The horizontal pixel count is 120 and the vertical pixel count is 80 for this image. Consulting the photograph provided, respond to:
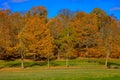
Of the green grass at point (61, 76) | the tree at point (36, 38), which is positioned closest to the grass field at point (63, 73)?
the green grass at point (61, 76)

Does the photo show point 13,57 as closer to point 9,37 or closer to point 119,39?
point 9,37

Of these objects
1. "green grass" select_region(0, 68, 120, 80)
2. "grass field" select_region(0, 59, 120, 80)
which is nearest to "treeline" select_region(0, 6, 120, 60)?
"grass field" select_region(0, 59, 120, 80)

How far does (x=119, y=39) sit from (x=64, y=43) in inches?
676

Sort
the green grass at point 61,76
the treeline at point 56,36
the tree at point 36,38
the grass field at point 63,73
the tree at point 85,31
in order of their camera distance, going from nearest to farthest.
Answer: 1. the green grass at point 61,76
2. the grass field at point 63,73
3. the tree at point 36,38
4. the treeline at point 56,36
5. the tree at point 85,31

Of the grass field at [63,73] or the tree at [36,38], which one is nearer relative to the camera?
Answer: the grass field at [63,73]

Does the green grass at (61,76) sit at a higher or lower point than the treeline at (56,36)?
lower

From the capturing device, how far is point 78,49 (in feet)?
318

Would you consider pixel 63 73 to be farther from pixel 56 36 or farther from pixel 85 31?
pixel 85 31

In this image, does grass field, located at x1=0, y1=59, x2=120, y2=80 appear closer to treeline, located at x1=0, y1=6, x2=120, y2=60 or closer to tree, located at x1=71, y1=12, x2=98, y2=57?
treeline, located at x1=0, y1=6, x2=120, y2=60

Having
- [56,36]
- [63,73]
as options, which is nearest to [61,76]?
[63,73]

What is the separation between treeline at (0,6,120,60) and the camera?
3029 inches

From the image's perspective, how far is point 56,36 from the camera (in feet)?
293

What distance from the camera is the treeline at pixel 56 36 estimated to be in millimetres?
76938

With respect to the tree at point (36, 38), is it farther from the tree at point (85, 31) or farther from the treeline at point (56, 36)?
the tree at point (85, 31)
